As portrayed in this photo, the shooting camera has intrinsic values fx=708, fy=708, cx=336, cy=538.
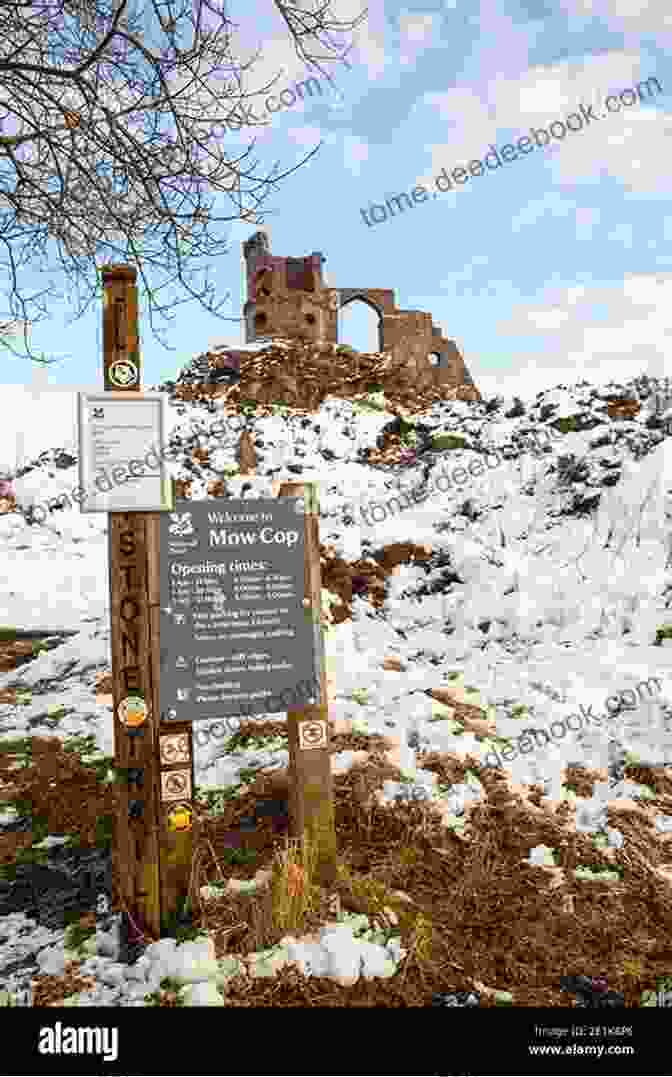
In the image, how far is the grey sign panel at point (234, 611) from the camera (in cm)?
334

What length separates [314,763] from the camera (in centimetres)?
356

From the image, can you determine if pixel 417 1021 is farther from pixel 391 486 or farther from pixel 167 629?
pixel 391 486

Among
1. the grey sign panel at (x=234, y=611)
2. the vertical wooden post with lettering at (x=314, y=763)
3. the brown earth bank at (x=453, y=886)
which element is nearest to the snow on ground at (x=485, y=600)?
the brown earth bank at (x=453, y=886)

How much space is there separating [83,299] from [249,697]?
3.45 m

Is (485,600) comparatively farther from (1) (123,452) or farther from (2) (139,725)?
(1) (123,452)

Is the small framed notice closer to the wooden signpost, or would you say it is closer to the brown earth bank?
the wooden signpost

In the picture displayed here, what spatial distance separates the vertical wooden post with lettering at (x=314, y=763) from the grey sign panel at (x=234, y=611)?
4cm

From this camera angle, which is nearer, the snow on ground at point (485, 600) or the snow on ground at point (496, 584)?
the snow on ground at point (485, 600)

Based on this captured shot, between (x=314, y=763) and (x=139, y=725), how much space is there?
0.90 m

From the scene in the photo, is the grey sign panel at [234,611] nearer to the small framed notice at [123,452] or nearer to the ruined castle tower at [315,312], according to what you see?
the small framed notice at [123,452]

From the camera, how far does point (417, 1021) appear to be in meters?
2.76

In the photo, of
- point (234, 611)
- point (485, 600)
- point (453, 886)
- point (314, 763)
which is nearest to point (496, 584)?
point (485, 600)

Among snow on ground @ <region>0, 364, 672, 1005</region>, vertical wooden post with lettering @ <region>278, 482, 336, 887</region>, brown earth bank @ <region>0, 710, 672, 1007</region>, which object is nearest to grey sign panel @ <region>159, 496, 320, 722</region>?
vertical wooden post with lettering @ <region>278, 482, 336, 887</region>

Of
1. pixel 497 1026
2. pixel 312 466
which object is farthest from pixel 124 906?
pixel 312 466
